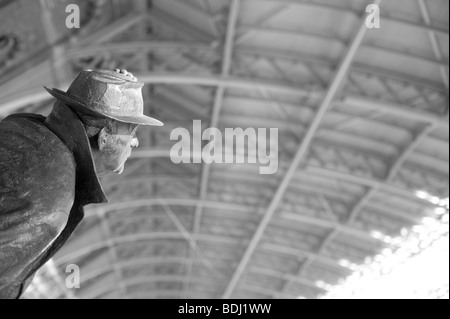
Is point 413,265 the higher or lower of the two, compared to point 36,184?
higher

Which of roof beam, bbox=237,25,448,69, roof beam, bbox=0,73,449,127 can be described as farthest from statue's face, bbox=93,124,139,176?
roof beam, bbox=237,25,448,69

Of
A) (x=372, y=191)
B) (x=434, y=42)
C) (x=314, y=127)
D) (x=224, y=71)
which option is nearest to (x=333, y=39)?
(x=434, y=42)

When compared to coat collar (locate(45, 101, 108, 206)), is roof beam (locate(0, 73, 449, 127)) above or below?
above

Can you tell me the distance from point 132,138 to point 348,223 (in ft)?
84.4

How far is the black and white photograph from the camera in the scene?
288 centimetres

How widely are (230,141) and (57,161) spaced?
20.1 metres

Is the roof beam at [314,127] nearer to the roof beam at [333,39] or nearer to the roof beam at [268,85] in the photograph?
the roof beam at [268,85]

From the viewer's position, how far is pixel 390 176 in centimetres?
2312

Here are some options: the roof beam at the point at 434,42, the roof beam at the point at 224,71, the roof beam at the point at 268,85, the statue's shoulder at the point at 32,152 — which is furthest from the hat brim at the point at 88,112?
the roof beam at the point at 268,85

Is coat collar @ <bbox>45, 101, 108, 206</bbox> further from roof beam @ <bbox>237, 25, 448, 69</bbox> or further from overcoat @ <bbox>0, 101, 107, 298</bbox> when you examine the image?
roof beam @ <bbox>237, 25, 448, 69</bbox>

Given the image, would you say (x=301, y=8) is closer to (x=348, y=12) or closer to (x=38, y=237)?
(x=348, y=12)

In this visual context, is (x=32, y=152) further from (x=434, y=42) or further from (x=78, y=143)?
(x=434, y=42)

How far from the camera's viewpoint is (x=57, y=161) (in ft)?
8.93

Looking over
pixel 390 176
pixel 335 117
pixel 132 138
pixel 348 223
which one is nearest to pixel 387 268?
pixel 348 223
